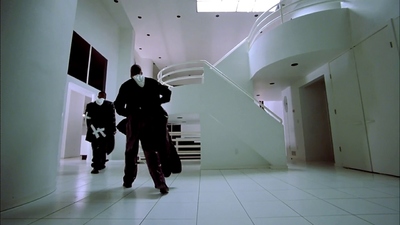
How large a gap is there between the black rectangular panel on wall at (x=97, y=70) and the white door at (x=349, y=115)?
6502 millimetres

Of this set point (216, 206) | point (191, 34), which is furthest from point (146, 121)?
point (191, 34)

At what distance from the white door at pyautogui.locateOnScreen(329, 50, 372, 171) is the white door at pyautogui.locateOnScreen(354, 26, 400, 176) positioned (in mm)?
214

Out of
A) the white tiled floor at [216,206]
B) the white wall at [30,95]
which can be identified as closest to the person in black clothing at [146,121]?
the white tiled floor at [216,206]

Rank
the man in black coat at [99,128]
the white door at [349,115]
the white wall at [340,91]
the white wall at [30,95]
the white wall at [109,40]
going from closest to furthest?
the white wall at [30,95] < the white wall at [340,91] < the white door at [349,115] < the man in black coat at [99,128] < the white wall at [109,40]

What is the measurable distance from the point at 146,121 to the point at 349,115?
13.7ft

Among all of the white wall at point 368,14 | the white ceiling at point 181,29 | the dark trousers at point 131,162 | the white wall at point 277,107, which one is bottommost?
the dark trousers at point 131,162

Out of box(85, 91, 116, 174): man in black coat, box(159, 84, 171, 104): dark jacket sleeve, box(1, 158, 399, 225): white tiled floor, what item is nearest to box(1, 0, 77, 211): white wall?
box(1, 158, 399, 225): white tiled floor

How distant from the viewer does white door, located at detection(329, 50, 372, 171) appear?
11.4 ft

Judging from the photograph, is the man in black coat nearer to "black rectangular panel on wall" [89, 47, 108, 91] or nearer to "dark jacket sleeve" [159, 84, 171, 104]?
"dark jacket sleeve" [159, 84, 171, 104]

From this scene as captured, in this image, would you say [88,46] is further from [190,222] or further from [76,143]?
[190,222]

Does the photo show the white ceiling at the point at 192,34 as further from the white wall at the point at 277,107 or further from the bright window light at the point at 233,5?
the white wall at the point at 277,107

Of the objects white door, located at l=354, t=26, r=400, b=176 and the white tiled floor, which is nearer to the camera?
the white tiled floor

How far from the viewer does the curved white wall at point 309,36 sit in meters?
3.66

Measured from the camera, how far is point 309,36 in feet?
12.7
